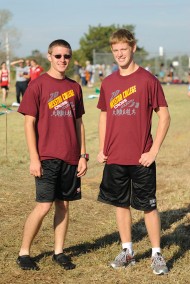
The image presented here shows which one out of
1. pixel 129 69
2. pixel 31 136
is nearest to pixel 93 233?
pixel 31 136

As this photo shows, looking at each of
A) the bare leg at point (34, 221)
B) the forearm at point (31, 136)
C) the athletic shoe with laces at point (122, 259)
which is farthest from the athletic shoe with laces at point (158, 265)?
the forearm at point (31, 136)

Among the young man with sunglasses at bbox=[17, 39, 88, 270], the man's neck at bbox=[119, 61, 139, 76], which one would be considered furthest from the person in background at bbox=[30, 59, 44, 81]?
the man's neck at bbox=[119, 61, 139, 76]

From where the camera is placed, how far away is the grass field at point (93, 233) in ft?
14.2

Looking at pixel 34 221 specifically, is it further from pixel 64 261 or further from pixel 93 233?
pixel 93 233

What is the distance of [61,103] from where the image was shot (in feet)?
14.0

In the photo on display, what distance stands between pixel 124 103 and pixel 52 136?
65cm

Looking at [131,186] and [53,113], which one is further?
[131,186]

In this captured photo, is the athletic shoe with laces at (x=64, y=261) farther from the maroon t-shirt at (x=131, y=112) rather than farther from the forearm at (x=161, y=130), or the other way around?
the forearm at (x=161, y=130)

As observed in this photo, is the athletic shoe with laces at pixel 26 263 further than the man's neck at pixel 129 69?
Yes

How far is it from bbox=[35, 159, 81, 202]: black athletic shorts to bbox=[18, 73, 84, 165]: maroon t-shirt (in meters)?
0.06

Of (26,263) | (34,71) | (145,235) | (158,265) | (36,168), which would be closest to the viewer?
(36,168)

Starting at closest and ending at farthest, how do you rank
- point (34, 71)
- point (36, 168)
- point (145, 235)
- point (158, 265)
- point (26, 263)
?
point (36, 168) → point (158, 265) → point (26, 263) → point (145, 235) → point (34, 71)

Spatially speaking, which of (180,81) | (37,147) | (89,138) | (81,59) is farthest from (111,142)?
(81,59)

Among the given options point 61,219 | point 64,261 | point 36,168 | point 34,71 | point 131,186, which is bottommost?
point 64,261
